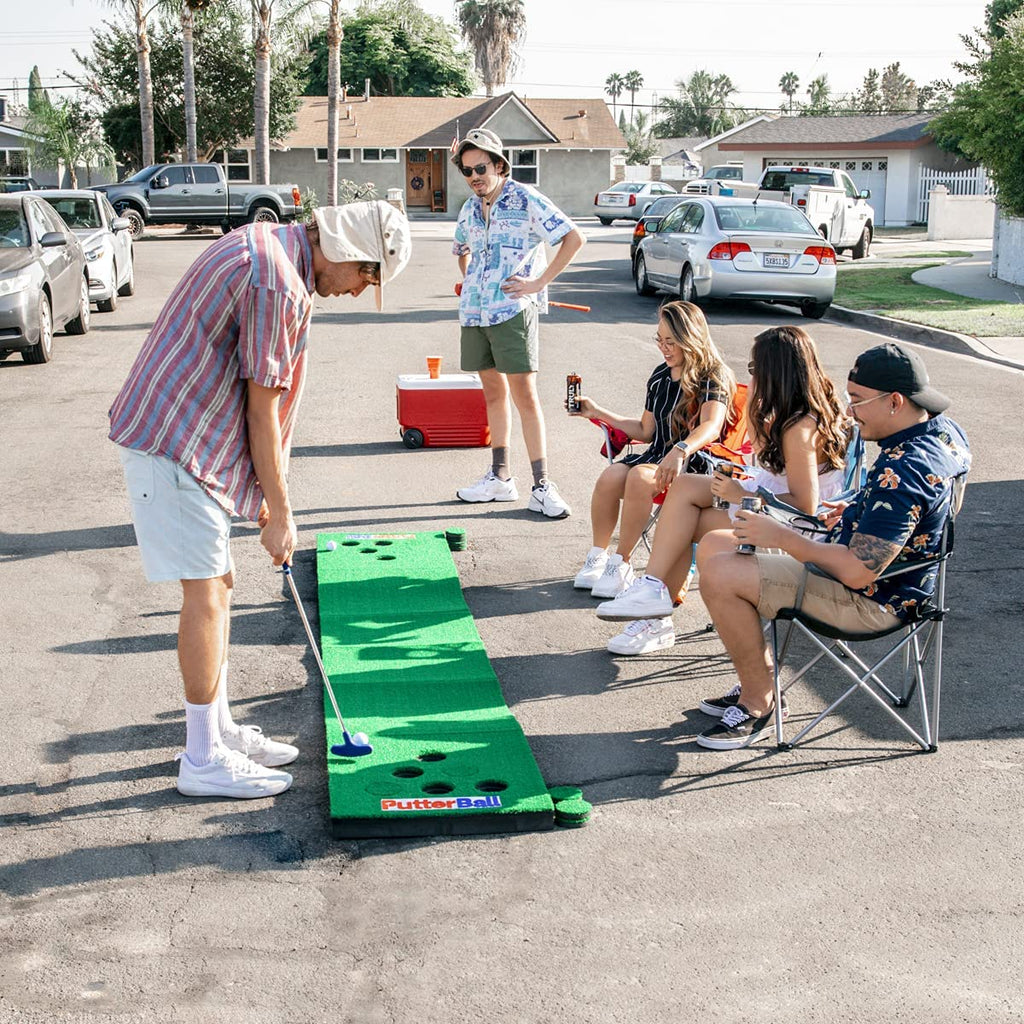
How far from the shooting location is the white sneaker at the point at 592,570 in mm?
6492

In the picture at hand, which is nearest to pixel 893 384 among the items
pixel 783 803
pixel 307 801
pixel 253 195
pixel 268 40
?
pixel 783 803

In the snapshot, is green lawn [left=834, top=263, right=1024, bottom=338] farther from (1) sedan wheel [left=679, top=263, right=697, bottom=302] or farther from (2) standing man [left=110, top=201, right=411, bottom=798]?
(2) standing man [left=110, top=201, right=411, bottom=798]

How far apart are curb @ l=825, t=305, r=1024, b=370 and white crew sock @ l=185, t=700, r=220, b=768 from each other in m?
11.3

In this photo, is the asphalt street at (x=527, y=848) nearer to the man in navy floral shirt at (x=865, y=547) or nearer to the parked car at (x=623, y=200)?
the man in navy floral shirt at (x=865, y=547)

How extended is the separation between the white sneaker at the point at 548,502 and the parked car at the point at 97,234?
1109 centimetres

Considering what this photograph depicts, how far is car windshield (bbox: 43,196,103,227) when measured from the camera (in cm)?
1795

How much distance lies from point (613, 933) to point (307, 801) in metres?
1.22

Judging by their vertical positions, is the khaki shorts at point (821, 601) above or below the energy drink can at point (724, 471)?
below

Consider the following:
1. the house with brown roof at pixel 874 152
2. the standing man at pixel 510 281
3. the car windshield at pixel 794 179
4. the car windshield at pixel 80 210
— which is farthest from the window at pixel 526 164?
the standing man at pixel 510 281

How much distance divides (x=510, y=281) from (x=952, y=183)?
40089 millimetres

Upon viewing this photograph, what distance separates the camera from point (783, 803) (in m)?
4.35

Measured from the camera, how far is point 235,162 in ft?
177

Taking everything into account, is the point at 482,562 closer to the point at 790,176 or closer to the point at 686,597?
the point at 686,597

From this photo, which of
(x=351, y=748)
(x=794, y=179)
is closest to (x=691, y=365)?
(x=351, y=748)
